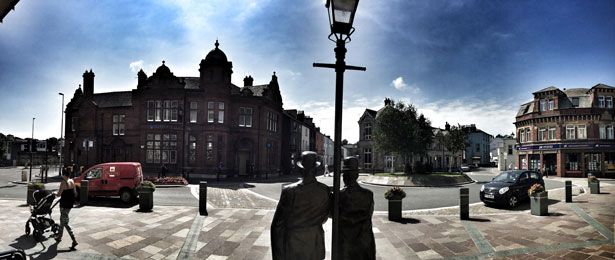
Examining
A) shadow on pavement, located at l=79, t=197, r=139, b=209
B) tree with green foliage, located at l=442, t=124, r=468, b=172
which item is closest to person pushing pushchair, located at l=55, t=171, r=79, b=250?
shadow on pavement, located at l=79, t=197, r=139, b=209

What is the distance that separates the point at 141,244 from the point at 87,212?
5375 millimetres

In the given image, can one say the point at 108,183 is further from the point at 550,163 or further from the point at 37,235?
the point at 550,163

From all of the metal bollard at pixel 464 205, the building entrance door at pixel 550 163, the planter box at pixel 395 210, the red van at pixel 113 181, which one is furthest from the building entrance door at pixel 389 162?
the red van at pixel 113 181

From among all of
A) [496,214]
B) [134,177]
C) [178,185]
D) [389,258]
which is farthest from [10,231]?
[496,214]

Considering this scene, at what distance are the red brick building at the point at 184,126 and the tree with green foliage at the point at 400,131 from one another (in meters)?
12.7

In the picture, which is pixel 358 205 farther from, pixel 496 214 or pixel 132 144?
pixel 132 144

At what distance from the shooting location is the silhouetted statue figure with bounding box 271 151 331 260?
3309 millimetres

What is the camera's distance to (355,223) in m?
3.60

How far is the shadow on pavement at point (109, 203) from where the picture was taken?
1266 cm

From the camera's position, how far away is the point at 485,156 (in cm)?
8125

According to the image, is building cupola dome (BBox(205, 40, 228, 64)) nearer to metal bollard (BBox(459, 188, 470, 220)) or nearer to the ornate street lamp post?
metal bollard (BBox(459, 188, 470, 220))

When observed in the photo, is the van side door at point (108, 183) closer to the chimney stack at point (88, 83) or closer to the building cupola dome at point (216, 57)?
the building cupola dome at point (216, 57)

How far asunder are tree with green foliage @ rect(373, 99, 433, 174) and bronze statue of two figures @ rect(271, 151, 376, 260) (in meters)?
28.5

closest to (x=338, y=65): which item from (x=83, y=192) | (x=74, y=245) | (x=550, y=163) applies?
(x=74, y=245)
